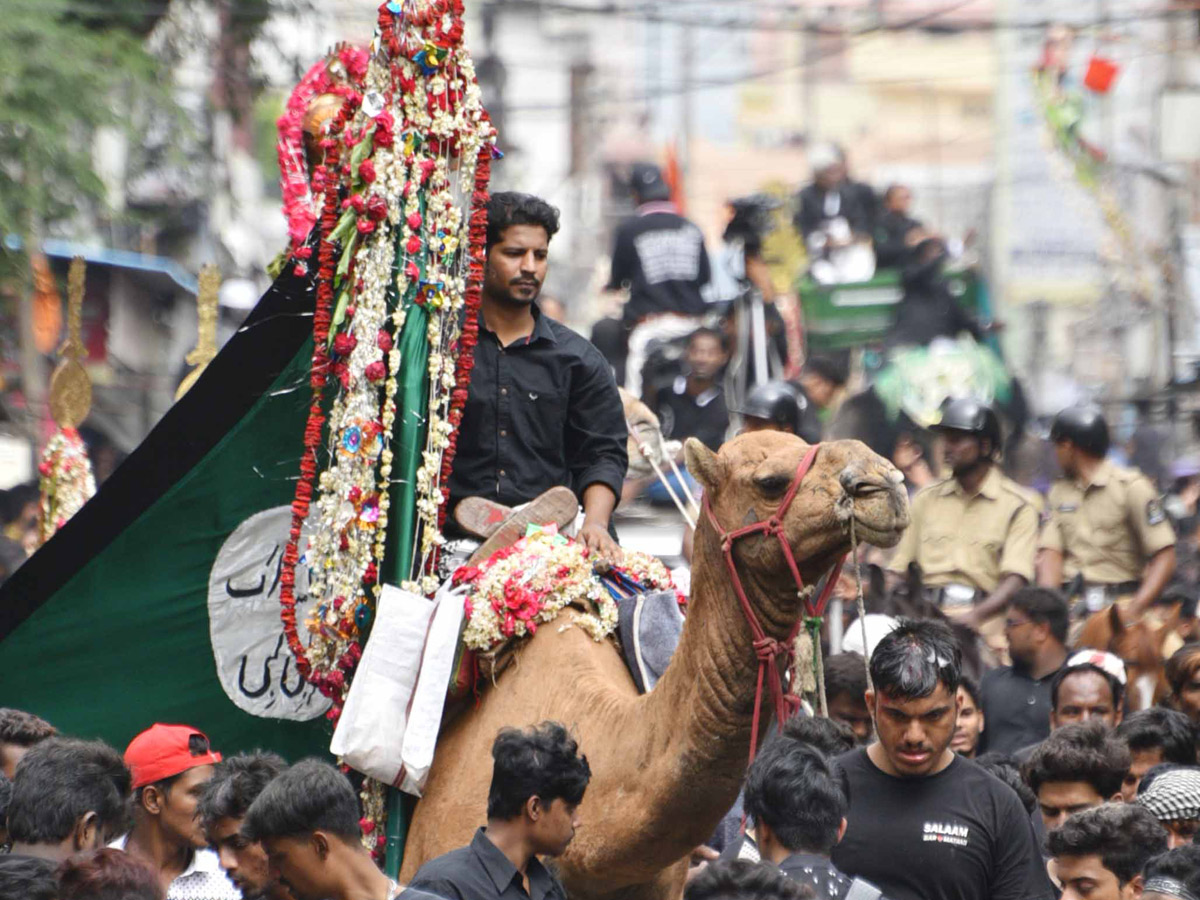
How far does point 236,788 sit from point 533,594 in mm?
1473

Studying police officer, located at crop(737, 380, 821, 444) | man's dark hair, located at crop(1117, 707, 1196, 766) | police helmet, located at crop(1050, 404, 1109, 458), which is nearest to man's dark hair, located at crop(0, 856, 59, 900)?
man's dark hair, located at crop(1117, 707, 1196, 766)

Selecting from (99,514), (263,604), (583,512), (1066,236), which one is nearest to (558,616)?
(583,512)

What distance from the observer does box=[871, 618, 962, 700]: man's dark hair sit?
7.24 metres

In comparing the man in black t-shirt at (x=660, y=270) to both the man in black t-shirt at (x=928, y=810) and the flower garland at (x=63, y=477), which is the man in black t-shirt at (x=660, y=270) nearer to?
the flower garland at (x=63, y=477)

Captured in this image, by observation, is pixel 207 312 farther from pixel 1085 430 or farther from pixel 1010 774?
pixel 1010 774

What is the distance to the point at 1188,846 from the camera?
20.5ft

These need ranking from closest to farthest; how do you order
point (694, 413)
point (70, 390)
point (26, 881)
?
point (26, 881)
point (70, 390)
point (694, 413)

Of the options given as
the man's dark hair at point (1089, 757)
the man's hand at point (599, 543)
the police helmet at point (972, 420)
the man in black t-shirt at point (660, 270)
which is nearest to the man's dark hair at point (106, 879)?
the man's hand at point (599, 543)

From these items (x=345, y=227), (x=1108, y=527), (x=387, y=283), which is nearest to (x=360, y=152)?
(x=345, y=227)

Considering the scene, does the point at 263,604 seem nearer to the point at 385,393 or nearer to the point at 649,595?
the point at 385,393

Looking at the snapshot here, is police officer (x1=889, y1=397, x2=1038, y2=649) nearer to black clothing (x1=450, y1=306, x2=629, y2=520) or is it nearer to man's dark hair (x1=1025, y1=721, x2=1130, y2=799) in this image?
black clothing (x1=450, y1=306, x2=629, y2=520)

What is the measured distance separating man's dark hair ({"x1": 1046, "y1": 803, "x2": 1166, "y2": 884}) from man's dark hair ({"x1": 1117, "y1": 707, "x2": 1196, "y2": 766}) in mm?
2011

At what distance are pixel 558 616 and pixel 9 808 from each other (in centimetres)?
230

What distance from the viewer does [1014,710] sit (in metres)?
10.6
